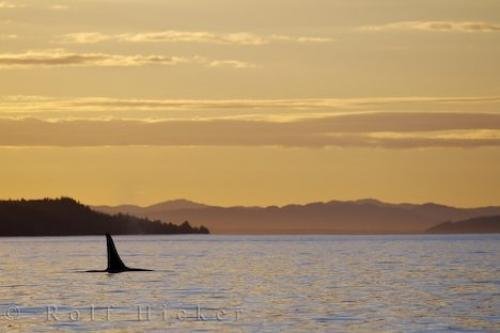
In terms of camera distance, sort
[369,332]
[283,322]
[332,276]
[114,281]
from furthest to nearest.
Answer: [332,276], [114,281], [283,322], [369,332]

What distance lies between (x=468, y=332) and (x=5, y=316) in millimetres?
22177

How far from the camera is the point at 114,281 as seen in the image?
99750mm

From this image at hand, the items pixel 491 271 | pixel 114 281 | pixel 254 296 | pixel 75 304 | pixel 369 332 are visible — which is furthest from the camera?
pixel 491 271

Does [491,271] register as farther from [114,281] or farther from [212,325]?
[212,325]

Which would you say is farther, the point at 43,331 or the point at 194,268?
the point at 194,268

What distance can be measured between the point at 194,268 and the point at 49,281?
30641 mm

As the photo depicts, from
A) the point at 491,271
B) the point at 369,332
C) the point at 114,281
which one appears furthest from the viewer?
the point at 491,271

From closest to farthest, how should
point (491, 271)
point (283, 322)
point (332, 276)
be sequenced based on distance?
point (283, 322) < point (332, 276) < point (491, 271)

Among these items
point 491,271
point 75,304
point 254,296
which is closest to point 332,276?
point 491,271

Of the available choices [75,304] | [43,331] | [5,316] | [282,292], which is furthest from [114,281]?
[43,331]

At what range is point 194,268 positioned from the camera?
13062 centimetres

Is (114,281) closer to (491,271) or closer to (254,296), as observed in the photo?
(254,296)

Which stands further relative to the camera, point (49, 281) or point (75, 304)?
point (49, 281)

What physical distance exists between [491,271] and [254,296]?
4547 cm
